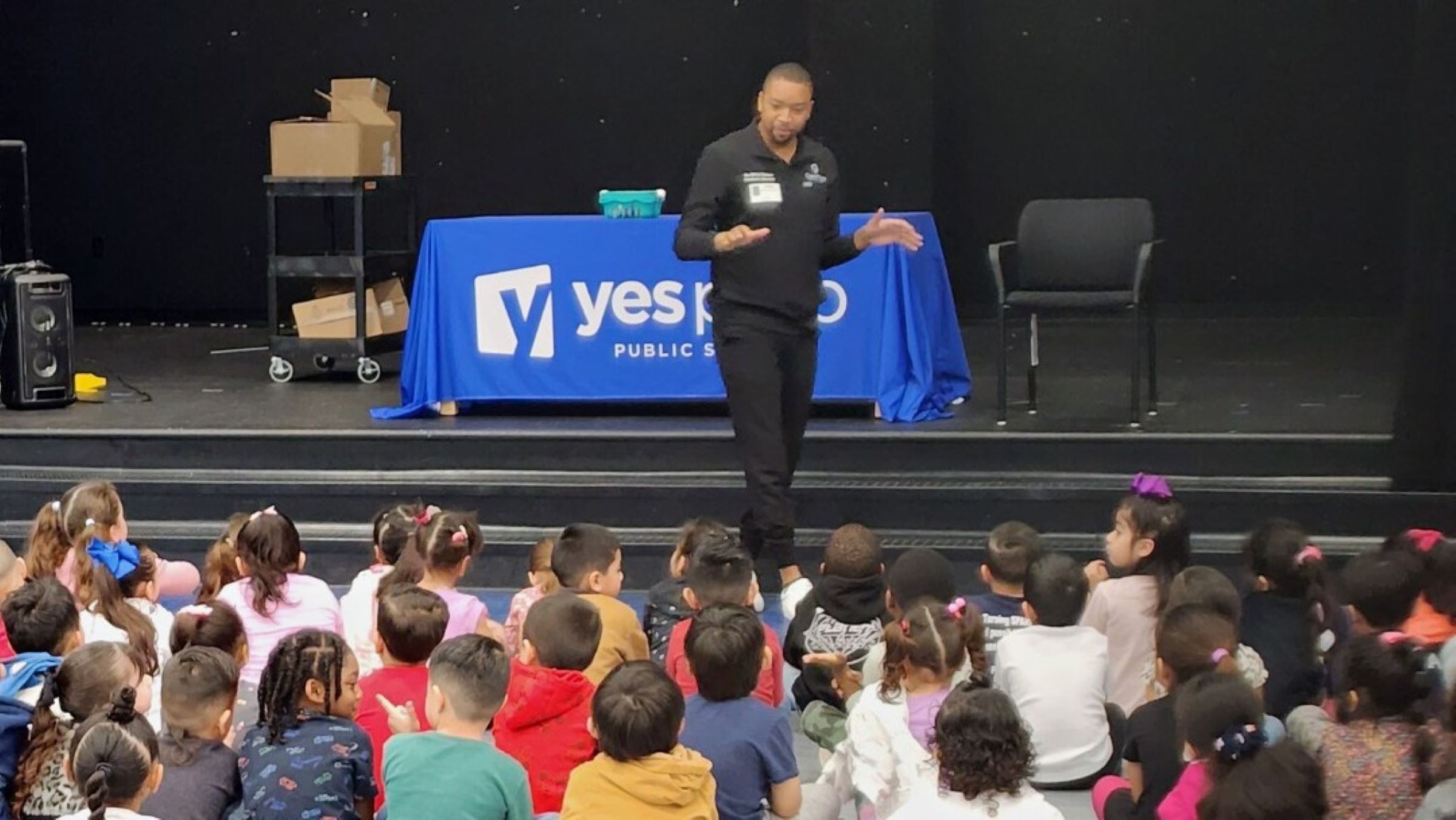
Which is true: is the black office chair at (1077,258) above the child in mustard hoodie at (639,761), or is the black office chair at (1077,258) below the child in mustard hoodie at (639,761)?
above

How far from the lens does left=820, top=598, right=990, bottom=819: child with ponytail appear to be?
346cm

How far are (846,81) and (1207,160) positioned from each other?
6.87ft

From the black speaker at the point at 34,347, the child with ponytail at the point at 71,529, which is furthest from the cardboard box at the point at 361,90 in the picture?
the child with ponytail at the point at 71,529

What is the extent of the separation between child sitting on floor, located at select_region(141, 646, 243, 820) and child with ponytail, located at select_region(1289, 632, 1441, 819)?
1929 millimetres

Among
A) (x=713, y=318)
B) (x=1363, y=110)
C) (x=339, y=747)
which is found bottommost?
(x=339, y=747)

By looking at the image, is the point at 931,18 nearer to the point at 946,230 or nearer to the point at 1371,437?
the point at 946,230

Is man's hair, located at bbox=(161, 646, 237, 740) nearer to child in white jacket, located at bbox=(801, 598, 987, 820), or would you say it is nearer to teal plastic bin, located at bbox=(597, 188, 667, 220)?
child in white jacket, located at bbox=(801, 598, 987, 820)

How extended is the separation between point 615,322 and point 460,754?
12.5 feet

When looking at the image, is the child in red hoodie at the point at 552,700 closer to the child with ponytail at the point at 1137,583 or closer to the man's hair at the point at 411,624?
the man's hair at the point at 411,624

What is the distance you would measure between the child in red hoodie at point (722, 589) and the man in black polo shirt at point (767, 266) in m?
1.21

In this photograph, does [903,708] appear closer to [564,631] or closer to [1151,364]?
[564,631]

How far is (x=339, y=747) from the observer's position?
3211 millimetres

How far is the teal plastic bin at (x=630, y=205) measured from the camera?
6.88m

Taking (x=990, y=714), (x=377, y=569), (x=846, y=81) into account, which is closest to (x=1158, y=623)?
(x=990, y=714)
